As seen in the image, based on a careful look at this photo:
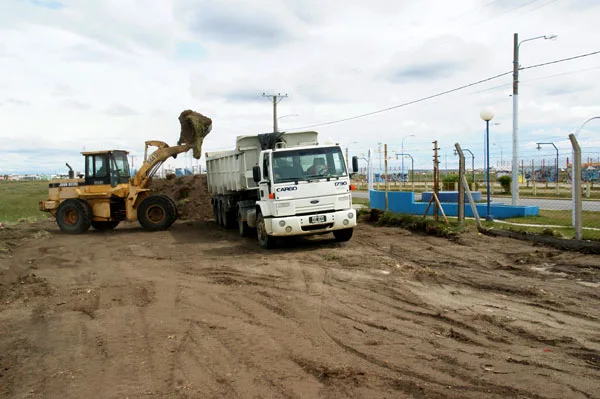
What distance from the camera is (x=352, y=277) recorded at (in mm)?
9805

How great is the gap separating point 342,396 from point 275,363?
3.44ft

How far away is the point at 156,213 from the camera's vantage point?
20.0 m

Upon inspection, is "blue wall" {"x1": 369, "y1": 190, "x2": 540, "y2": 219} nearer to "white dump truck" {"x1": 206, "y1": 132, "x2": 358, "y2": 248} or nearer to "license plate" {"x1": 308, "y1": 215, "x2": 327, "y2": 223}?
"white dump truck" {"x1": 206, "y1": 132, "x2": 358, "y2": 248}

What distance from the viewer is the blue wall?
57.3 feet

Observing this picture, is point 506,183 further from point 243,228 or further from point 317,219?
point 317,219

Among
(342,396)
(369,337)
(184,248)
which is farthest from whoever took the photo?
(184,248)

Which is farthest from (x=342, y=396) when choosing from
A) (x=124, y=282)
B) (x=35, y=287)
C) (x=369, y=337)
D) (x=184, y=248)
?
(x=184, y=248)

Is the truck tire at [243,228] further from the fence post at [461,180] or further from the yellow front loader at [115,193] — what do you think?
the fence post at [461,180]

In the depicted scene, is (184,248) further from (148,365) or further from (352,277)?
(148,365)

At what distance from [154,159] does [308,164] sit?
874 centimetres

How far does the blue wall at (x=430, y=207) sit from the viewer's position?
17469 mm

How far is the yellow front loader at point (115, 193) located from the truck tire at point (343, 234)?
26.1 feet

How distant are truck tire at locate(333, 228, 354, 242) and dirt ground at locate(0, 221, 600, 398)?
1569mm

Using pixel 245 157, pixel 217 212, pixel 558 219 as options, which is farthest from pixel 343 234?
pixel 217 212
